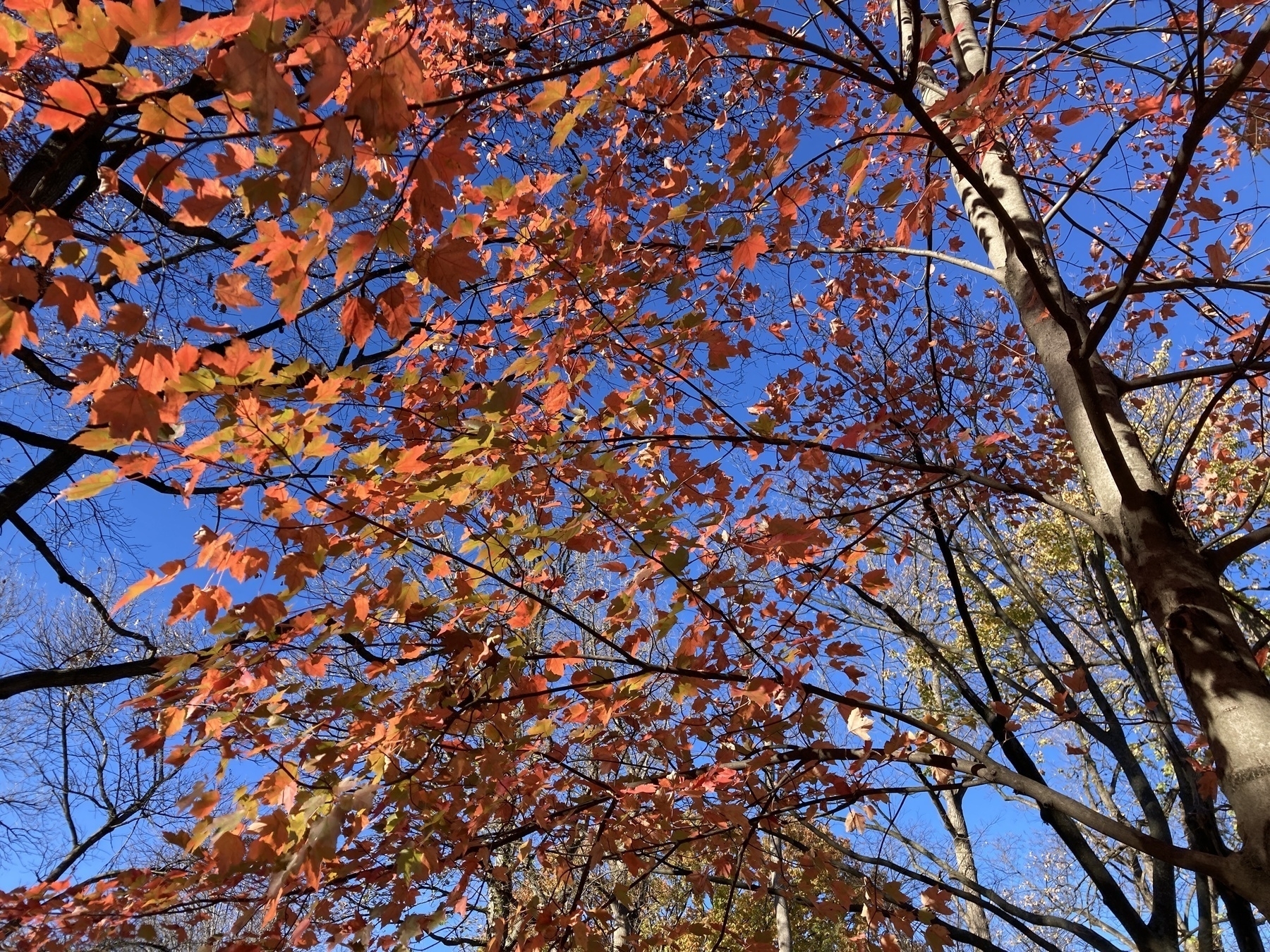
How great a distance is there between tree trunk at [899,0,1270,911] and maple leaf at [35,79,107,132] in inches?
66.5

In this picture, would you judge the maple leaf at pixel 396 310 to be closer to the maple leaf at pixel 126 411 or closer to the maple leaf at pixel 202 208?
the maple leaf at pixel 202 208

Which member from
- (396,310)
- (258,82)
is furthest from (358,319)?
(258,82)

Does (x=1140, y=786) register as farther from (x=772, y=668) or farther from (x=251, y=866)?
(x=251, y=866)

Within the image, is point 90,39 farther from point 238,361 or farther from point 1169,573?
point 1169,573

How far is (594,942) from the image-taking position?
259 cm

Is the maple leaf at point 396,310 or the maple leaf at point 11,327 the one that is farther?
the maple leaf at point 396,310

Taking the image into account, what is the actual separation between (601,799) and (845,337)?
3974 millimetres

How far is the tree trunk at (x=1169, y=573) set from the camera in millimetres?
1506

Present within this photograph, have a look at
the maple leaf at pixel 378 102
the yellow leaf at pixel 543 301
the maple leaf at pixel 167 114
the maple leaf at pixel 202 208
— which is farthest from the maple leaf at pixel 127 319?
the yellow leaf at pixel 543 301

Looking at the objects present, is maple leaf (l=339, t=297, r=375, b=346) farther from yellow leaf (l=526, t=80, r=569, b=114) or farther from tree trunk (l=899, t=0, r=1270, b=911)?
tree trunk (l=899, t=0, r=1270, b=911)

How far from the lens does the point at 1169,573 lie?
176 centimetres

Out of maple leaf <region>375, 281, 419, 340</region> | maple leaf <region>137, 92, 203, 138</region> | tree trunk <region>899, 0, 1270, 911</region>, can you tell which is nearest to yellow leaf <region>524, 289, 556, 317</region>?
maple leaf <region>375, 281, 419, 340</region>

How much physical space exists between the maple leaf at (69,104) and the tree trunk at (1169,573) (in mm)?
1690

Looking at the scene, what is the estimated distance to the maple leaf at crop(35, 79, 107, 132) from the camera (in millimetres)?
1347
